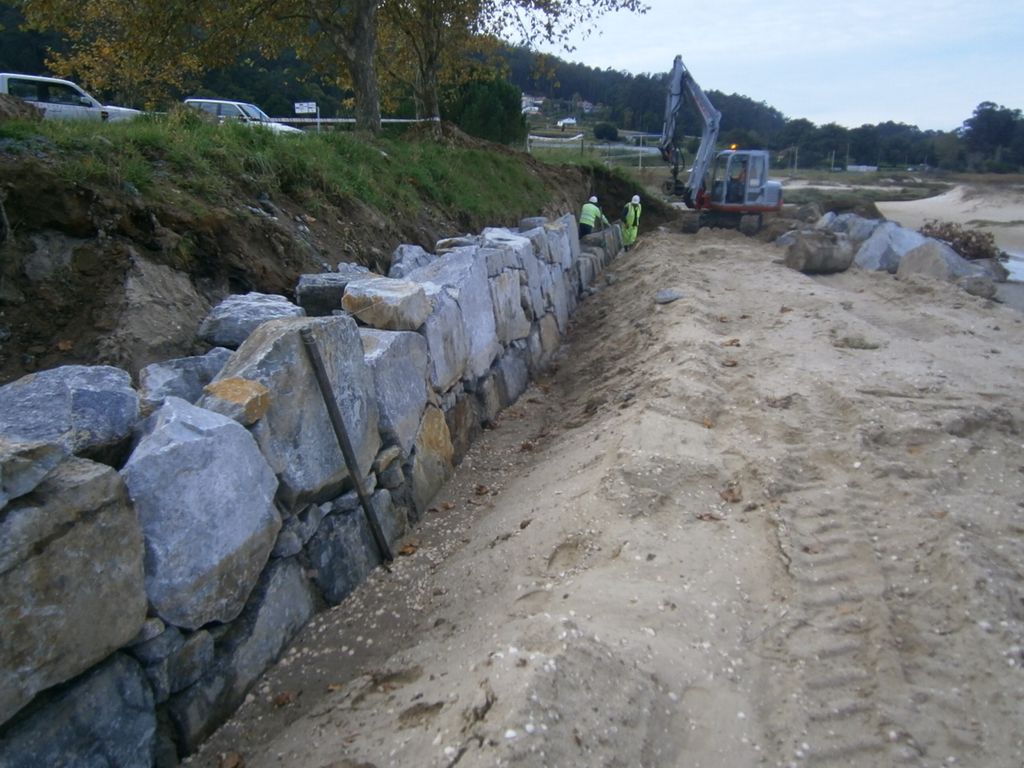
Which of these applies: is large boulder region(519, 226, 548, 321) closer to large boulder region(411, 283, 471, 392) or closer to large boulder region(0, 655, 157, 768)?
large boulder region(411, 283, 471, 392)

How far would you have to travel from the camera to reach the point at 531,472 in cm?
583

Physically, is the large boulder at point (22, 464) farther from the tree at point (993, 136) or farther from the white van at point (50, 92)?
the tree at point (993, 136)

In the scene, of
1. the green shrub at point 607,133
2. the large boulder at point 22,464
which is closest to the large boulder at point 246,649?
the large boulder at point 22,464

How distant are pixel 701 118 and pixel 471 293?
1461 centimetres

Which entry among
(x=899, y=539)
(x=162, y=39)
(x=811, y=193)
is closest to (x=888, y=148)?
(x=811, y=193)

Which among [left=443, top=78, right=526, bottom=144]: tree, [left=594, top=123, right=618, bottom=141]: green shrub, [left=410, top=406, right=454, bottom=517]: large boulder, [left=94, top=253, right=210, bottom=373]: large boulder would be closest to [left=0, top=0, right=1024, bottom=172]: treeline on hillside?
[left=443, top=78, right=526, bottom=144]: tree

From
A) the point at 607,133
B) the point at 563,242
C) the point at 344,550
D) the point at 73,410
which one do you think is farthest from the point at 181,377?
the point at 607,133

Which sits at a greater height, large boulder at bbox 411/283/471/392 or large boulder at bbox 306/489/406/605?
large boulder at bbox 411/283/471/392

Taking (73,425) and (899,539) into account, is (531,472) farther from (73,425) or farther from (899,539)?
(73,425)

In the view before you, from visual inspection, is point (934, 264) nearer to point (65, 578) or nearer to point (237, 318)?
point (237, 318)

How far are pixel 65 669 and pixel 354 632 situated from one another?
1551mm

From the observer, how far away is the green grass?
5.32 meters

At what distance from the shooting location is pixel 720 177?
19.2 meters

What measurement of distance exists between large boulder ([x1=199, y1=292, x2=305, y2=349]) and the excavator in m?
16.1
